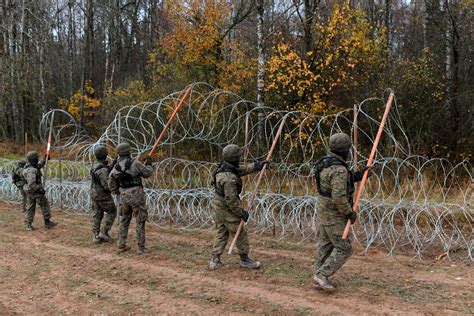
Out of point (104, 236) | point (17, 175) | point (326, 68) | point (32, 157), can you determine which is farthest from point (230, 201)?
point (326, 68)

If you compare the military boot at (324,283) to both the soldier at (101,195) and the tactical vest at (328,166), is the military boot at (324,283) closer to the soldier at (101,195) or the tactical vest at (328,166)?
the tactical vest at (328,166)

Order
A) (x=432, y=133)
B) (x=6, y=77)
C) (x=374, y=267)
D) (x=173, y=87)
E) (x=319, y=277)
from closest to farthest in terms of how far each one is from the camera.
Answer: (x=319, y=277) → (x=374, y=267) → (x=432, y=133) → (x=173, y=87) → (x=6, y=77)

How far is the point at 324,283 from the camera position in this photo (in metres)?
5.69

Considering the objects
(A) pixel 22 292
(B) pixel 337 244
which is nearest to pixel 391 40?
(B) pixel 337 244

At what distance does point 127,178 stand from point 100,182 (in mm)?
1121

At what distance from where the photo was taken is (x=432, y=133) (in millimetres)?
14836

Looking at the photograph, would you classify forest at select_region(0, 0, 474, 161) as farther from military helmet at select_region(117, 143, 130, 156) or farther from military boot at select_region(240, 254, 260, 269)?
military boot at select_region(240, 254, 260, 269)

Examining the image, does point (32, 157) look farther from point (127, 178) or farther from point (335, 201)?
point (335, 201)

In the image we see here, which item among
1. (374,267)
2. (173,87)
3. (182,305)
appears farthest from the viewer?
(173,87)

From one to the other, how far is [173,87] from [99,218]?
36.3ft

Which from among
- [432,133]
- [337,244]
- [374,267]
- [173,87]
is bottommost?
[374,267]

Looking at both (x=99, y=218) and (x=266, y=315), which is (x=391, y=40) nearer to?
(x=99, y=218)

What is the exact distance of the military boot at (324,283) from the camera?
5685mm

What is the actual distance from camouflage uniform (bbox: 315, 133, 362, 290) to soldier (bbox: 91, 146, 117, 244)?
4.27 meters
